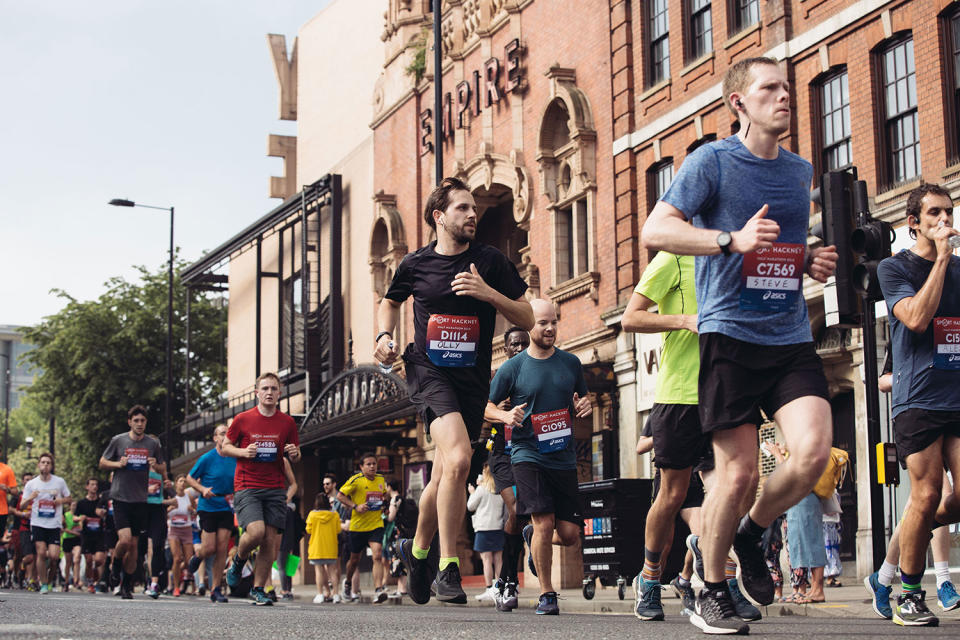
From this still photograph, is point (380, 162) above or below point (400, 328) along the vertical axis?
above

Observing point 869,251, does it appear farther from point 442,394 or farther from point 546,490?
point 442,394

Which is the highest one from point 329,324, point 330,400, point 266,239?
point 266,239

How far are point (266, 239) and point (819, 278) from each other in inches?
1609

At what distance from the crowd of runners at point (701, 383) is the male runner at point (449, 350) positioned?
12mm

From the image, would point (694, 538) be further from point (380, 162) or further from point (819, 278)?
point (380, 162)

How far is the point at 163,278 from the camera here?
206ft

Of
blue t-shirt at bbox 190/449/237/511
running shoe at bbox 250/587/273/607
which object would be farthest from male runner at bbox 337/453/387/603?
running shoe at bbox 250/587/273/607

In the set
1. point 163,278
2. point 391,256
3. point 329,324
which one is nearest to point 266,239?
point 329,324

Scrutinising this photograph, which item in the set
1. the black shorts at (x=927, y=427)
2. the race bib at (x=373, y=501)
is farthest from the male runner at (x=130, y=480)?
the black shorts at (x=927, y=427)

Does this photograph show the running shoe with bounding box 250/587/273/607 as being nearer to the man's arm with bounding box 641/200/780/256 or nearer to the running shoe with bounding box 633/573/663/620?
the running shoe with bounding box 633/573/663/620

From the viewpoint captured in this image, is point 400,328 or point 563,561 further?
point 400,328

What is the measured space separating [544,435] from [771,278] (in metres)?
4.66

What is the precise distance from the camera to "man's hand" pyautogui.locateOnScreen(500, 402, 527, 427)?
10422 millimetres

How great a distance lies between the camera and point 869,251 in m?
11.4
